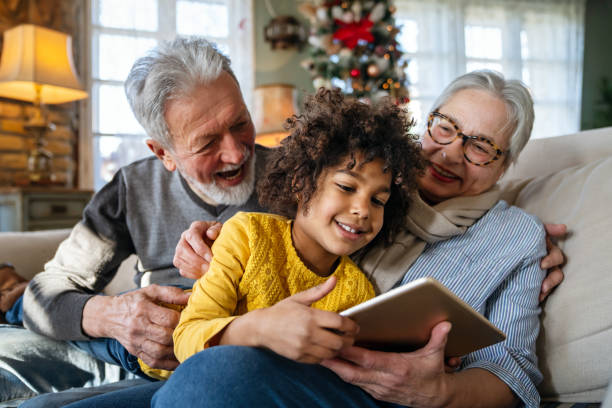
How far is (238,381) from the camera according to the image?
0.72m

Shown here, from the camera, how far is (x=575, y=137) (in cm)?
151

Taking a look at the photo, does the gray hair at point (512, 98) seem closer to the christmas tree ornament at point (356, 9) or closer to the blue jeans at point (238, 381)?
the blue jeans at point (238, 381)

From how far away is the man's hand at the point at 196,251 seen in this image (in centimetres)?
107

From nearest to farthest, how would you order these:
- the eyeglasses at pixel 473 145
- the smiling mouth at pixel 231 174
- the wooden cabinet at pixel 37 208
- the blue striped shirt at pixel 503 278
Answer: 1. the blue striped shirt at pixel 503 278
2. the eyeglasses at pixel 473 145
3. the smiling mouth at pixel 231 174
4. the wooden cabinet at pixel 37 208

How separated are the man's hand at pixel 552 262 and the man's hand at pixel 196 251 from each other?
750 millimetres

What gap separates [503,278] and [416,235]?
0.22 m

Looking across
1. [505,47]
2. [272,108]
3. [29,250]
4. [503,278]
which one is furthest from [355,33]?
[503,278]

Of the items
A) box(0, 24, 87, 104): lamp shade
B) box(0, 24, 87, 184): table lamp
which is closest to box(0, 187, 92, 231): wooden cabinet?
box(0, 24, 87, 184): table lamp

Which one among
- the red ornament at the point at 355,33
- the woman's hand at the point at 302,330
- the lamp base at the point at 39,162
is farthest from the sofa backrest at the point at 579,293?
the lamp base at the point at 39,162

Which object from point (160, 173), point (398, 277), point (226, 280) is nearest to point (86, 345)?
point (160, 173)

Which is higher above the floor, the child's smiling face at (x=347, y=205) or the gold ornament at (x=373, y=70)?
Answer: the gold ornament at (x=373, y=70)

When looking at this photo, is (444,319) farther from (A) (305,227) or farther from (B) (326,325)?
(A) (305,227)

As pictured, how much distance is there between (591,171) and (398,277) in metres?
0.58

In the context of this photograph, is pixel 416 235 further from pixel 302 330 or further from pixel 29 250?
pixel 29 250
